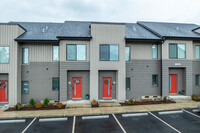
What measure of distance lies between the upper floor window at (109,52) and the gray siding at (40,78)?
4.64 m

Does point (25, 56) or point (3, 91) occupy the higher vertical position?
point (25, 56)

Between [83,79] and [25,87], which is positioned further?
[83,79]

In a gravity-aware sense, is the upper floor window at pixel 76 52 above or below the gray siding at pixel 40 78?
above

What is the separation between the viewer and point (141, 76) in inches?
469

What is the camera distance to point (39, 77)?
11156 millimetres

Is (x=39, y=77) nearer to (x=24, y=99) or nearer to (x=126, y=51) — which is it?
(x=24, y=99)

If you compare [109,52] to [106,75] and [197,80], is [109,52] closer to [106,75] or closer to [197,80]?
[106,75]

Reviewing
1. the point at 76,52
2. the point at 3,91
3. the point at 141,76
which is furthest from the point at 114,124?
the point at 3,91

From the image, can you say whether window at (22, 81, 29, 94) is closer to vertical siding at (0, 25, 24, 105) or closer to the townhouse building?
the townhouse building

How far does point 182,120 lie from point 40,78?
12033 mm

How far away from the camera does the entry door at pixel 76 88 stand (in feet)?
37.2

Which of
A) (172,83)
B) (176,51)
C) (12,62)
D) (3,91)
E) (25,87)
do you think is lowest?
(3,91)

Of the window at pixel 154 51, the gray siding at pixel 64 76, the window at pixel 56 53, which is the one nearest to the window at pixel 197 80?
the window at pixel 154 51

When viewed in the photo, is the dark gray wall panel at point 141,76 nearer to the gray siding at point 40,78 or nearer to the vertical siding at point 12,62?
the gray siding at point 40,78
